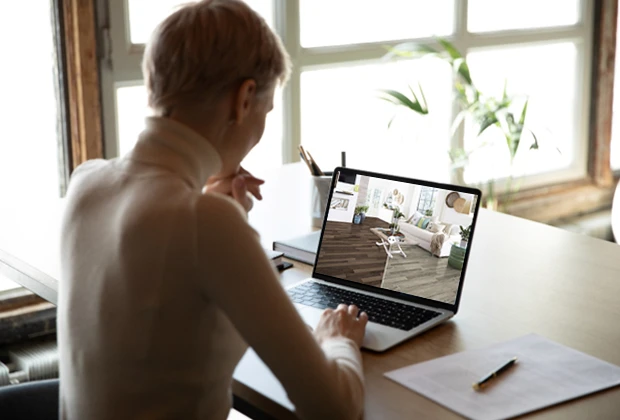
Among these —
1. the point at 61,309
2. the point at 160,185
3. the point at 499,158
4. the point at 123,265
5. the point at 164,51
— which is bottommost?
the point at 499,158

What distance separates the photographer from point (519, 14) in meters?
4.39

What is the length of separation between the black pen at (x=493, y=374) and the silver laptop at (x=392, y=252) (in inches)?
7.5

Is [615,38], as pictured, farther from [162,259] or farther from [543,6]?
[162,259]

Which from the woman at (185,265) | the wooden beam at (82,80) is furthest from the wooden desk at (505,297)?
the wooden beam at (82,80)

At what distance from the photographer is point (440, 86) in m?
4.07

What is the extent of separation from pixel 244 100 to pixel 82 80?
1.75 m

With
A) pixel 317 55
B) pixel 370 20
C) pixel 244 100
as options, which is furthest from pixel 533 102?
pixel 244 100

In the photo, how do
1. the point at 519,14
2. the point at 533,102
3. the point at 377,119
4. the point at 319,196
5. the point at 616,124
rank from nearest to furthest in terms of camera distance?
the point at 319,196 < the point at 377,119 < the point at 519,14 < the point at 533,102 < the point at 616,124

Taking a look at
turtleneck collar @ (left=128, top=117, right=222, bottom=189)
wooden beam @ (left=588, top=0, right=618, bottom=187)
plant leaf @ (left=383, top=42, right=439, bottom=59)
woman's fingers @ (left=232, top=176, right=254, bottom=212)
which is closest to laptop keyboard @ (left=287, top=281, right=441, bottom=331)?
woman's fingers @ (left=232, top=176, right=254, bottom=212)

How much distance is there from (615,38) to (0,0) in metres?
3.29

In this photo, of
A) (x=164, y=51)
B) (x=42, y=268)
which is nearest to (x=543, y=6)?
(x=42, y=268)

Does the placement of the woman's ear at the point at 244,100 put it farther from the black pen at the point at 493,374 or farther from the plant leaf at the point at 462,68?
the plant leaf at the point at 462,68

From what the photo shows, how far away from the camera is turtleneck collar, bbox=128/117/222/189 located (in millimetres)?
1245

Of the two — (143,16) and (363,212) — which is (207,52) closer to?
(363,212)
